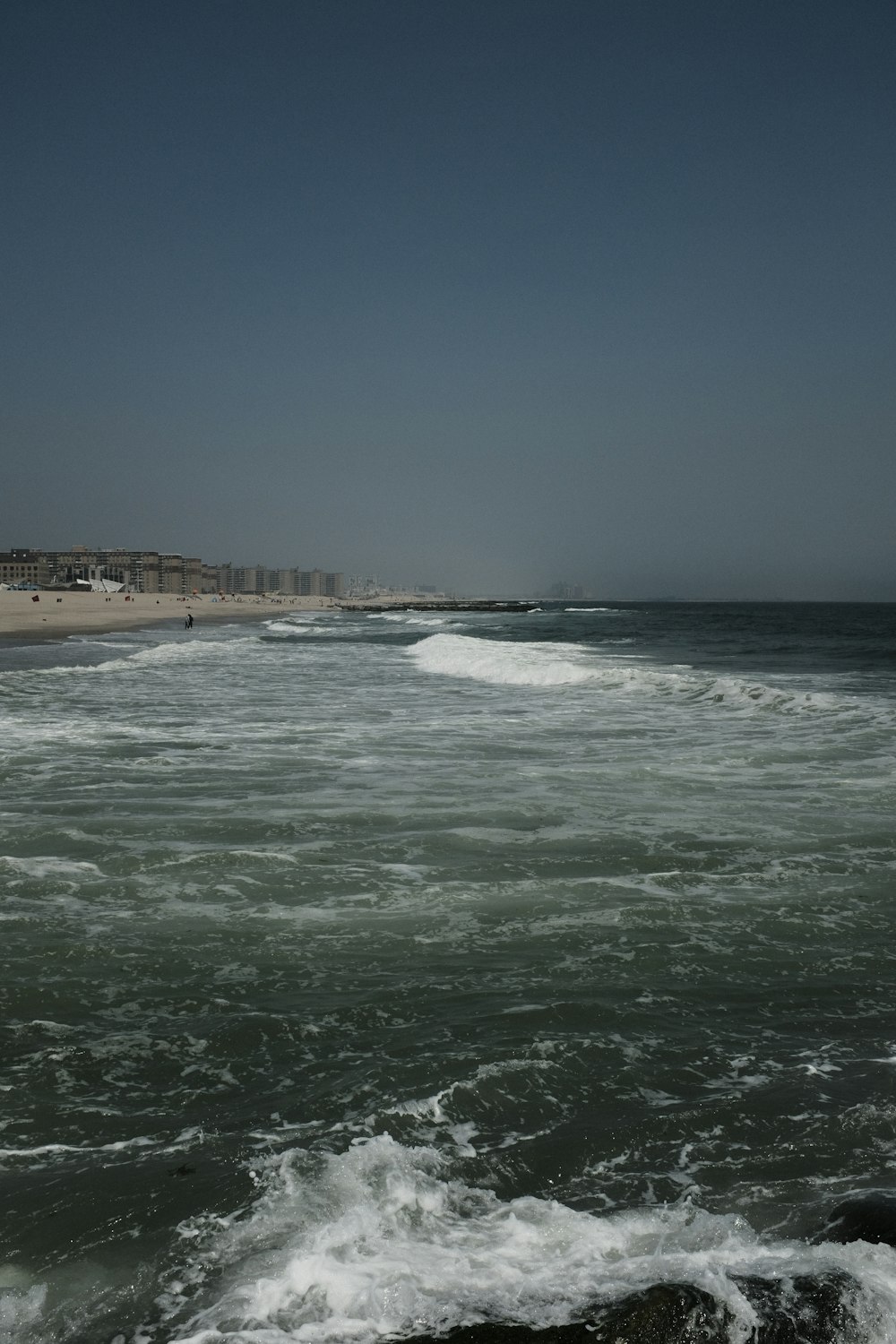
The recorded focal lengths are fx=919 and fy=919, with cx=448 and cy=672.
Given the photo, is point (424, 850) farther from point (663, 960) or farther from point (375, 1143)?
point (375, 1143)

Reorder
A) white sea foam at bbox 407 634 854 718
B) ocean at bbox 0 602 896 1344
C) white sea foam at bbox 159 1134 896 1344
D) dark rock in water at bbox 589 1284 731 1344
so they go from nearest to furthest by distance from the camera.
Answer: dark rock in water at bbox 589 1284 731 1344, white sea foam at bbox 159 1134 896 1344, ocean at bbox 0 602 896 1344, white sea foam at bbox 407 634 854 718

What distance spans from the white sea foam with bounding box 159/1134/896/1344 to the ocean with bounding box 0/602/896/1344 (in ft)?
0.04

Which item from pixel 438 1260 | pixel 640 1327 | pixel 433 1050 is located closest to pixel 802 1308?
pixel 640 1327

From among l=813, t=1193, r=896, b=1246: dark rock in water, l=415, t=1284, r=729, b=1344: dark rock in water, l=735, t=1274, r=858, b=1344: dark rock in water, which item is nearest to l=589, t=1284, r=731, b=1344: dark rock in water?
l=415, t=1284, r=729, b=1344: dark rock in water

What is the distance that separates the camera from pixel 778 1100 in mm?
3996

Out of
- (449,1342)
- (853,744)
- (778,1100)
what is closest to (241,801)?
(778,1100)

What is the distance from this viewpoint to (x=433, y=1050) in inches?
177

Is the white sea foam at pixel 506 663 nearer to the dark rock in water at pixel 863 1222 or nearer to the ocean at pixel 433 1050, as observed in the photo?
the ocean at pixel 433 1050

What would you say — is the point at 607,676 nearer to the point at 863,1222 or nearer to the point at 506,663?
the point at 506,663

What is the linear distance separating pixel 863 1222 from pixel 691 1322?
0.83 meters

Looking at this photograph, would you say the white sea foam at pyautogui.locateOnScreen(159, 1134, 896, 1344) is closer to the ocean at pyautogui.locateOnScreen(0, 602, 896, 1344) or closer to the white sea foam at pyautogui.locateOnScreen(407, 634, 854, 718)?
the ocean at pyautogui.locateOnScreen(0, 602, 896, 1344)

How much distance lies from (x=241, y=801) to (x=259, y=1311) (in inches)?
297

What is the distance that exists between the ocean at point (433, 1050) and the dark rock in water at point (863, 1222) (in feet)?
0.16

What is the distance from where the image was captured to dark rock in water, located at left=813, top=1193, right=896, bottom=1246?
3.03 m
